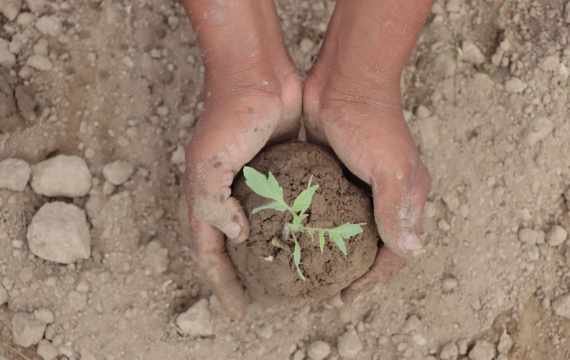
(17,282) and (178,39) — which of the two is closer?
(17,282)

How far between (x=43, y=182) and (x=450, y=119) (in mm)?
2084

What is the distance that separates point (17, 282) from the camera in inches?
104

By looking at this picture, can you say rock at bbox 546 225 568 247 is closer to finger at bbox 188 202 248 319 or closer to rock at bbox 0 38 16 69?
finger at bbox 188 202 248 319

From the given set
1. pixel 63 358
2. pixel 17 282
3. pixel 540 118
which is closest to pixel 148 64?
pixel 17 282

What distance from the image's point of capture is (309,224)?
2115mm

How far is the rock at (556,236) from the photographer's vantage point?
8.95ft

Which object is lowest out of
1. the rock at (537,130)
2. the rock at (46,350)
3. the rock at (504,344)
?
the rock at (46,350)

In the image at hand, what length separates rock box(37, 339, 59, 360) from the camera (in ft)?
8.55

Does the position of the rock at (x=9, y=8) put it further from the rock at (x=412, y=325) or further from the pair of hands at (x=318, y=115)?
the rock at (x=412, y=325)

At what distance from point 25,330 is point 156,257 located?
695mm

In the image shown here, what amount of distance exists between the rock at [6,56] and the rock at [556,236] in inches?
114

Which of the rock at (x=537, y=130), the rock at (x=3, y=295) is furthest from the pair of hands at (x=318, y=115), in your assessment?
the rock at (x=3, y=295)

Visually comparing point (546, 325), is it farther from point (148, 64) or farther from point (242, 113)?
point (148, 64)

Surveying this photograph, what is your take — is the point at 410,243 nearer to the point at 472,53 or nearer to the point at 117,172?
the point at 472,53
